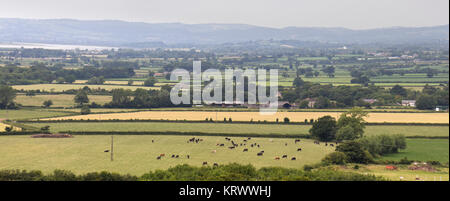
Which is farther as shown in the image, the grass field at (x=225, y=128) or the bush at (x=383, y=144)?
the grass field at (x=225, y=128)

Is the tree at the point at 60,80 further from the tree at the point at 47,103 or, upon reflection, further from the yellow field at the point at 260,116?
the yellow field at the point at 260,116

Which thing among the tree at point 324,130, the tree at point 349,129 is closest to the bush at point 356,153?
the tree at point 349,129

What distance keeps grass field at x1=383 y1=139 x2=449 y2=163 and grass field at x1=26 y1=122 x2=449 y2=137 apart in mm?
2519

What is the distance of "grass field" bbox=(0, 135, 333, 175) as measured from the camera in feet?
95.5

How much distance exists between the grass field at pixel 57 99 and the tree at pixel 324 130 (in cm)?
2655

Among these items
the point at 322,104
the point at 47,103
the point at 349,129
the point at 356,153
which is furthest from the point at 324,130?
the point at 47,103

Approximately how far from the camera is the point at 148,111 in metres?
52.1

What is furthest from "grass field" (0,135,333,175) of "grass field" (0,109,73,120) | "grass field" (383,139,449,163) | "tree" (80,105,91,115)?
"tree" (80,105,91,115)

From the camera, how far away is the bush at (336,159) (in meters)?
29.8

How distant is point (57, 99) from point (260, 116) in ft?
77.7

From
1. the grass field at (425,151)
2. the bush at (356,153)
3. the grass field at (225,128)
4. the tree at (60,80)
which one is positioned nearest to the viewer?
the bush at (356,153)

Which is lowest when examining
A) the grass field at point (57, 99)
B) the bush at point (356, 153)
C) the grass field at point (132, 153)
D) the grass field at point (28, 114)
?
the grass field at point (132, 153)

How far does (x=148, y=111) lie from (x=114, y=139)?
49.1 feet

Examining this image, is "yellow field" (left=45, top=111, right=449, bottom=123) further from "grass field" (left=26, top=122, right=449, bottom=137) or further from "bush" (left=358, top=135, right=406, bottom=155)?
"bush" (left=358, top=135, right=406, bottom=155)
